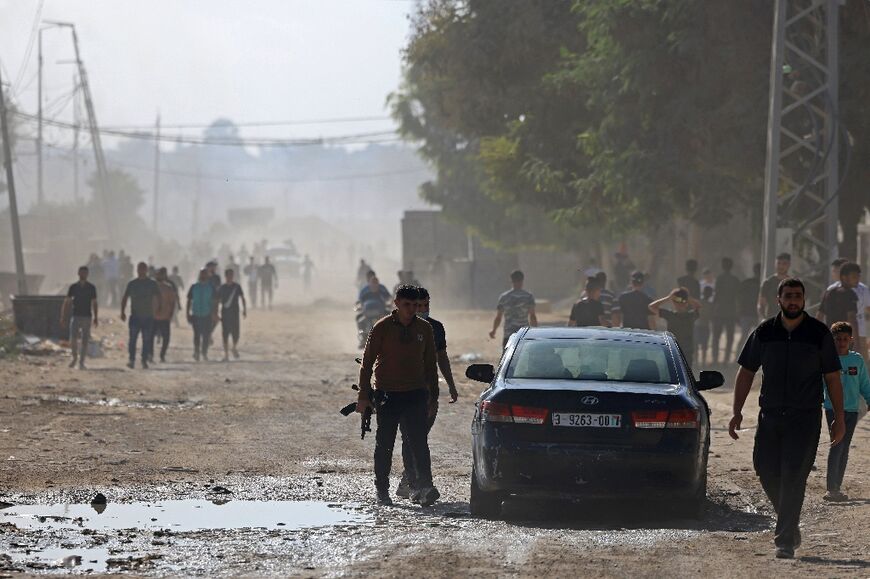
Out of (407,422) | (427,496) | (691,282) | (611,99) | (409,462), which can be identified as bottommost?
(427,496)

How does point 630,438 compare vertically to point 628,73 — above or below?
below

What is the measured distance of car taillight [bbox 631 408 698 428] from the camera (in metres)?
10.2

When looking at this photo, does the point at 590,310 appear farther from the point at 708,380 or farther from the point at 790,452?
the point at 790,452

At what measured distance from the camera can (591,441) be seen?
10.3 m

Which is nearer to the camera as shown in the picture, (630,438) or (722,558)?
(722,558)

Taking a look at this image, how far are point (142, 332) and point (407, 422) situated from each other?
596 inches

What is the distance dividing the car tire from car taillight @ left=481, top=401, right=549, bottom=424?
0.43 meters

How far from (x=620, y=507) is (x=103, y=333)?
27056mm

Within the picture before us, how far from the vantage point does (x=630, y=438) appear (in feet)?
33.6

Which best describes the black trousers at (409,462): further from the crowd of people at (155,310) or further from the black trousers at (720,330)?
the black trousers at (720,330)

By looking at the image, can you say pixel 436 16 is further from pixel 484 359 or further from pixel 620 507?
pixel 620 507

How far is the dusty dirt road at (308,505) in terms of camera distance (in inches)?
344

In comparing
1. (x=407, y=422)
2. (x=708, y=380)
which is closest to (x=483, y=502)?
(x=407, y=422)

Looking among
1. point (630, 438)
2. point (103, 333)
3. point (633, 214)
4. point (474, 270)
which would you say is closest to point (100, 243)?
point (474, 270)
